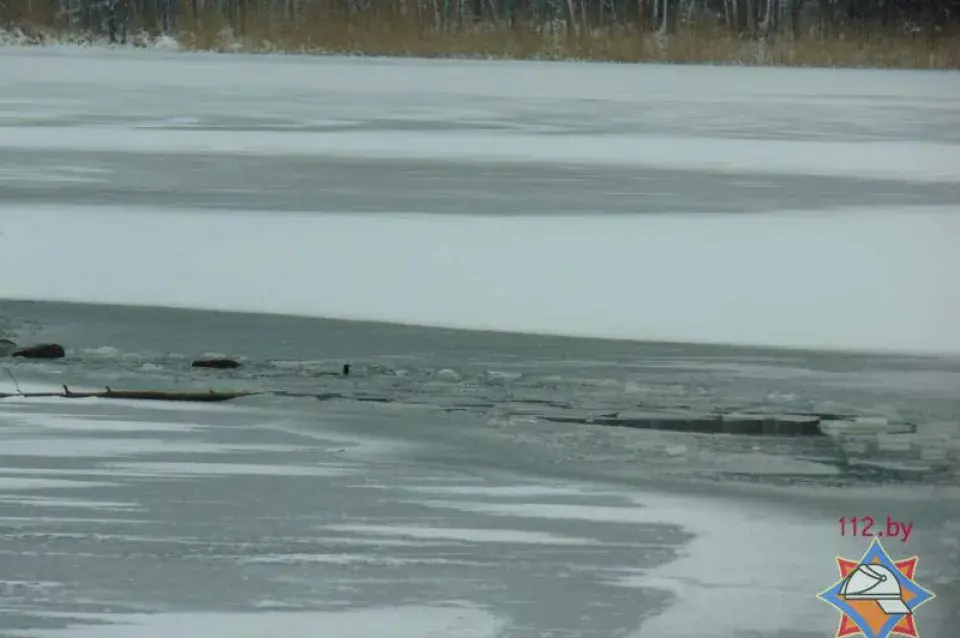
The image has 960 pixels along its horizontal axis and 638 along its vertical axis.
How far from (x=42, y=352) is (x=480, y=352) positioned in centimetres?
97

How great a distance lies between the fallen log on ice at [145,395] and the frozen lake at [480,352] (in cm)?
5

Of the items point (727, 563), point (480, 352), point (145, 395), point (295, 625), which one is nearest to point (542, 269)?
point (480, 352)

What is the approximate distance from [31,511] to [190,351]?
769mm

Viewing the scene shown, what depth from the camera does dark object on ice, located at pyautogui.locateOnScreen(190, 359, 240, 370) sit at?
10.4 ft

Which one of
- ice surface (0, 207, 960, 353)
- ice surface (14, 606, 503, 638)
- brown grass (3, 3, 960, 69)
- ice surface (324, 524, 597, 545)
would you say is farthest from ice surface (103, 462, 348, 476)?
brown grass (3, 3, 960, 69)

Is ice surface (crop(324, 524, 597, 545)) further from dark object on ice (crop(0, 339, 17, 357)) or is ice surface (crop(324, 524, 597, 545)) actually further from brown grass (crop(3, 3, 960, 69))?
brown grass (crop(3, 3, 960, 69))

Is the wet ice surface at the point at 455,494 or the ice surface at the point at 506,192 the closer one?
the wet ice surface at the point at 455,494

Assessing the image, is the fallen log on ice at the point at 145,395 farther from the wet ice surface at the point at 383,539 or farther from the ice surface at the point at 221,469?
the ice surface at the point at 221,469

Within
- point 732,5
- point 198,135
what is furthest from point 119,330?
point 732,5

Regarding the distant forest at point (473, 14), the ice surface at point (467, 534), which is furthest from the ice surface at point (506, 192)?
the ice surface at point (467, 534)

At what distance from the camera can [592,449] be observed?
279 centimetres

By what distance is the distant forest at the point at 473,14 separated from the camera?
481cm

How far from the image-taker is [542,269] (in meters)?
3.78

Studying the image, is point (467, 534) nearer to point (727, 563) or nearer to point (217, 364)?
point (727, 563)
